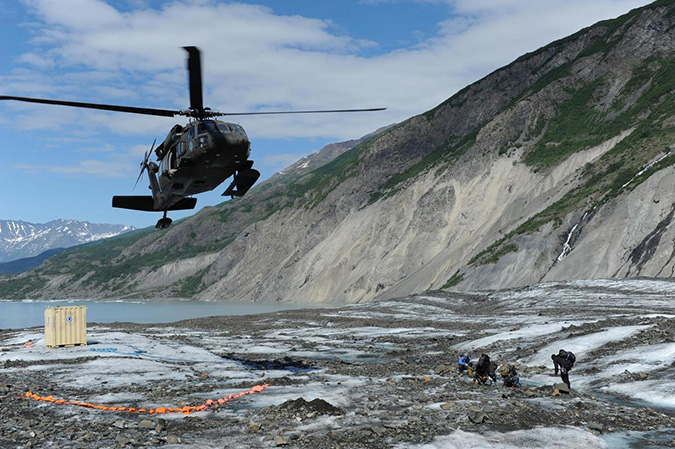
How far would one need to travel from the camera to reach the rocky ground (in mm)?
12891

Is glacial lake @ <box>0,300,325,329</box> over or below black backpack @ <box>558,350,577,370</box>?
below

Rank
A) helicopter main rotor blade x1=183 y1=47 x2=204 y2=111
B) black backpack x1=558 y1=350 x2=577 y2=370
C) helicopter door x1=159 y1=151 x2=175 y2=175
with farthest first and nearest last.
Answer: helicopter door x1=159 y1=151 x2=175 y2=175 → black backpack x1=558 y1=350 x2=577 y2=370 → helicopter main rotor blade x1=183 y1=47 x2=204 y2=111

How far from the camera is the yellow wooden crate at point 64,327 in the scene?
2923 centimetres

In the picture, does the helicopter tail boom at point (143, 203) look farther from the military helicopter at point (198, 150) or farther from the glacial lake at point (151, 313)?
the glacial lake at point (151, 313)

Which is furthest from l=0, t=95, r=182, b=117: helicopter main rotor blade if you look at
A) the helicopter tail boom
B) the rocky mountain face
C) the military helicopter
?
the rocky mountain face

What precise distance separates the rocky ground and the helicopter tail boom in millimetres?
5780

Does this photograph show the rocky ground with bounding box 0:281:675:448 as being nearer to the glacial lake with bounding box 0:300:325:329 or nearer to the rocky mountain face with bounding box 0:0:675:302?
the rocky mountain face with bounding box 0:0:675:302

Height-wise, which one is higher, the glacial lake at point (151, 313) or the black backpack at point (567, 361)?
the black backpack at point (567, 361)

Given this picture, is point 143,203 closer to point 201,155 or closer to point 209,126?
point 201,155

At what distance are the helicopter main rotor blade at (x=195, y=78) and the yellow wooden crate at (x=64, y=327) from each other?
16278 mm

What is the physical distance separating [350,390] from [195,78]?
377 inches

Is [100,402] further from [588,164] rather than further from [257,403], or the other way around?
[588,164]

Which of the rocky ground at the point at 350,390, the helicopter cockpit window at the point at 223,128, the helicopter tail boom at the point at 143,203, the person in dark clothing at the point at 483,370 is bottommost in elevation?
the rocky ground at the point at 350,390

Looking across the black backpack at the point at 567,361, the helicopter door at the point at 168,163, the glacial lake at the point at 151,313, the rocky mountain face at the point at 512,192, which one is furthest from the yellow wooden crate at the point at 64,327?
the rocky mountain face at the point at 512,192
